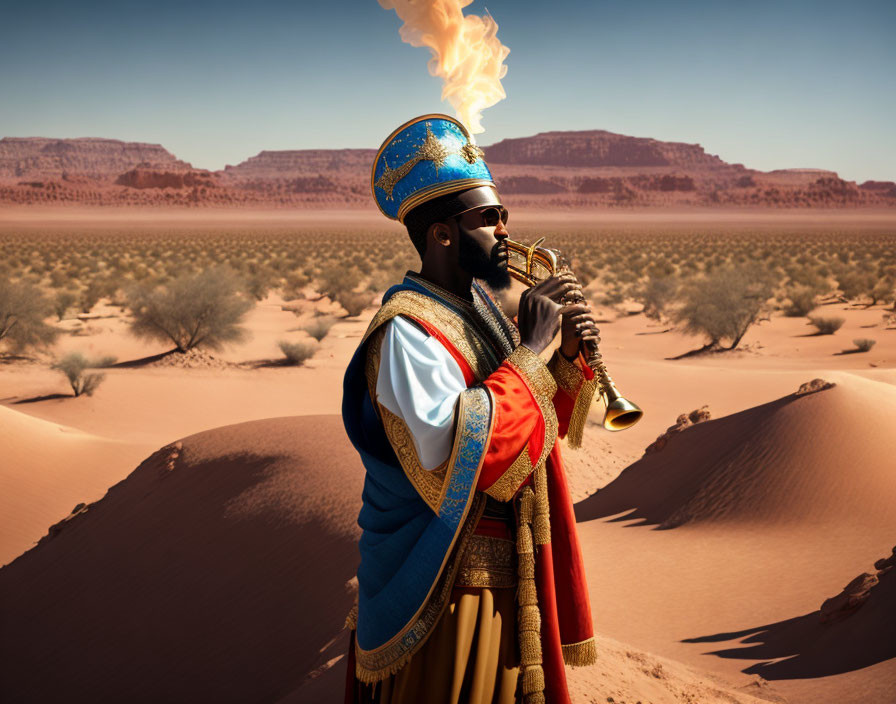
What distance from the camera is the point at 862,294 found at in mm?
27781

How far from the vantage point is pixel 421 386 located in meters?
2.09

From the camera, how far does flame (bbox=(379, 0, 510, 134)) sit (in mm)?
2684

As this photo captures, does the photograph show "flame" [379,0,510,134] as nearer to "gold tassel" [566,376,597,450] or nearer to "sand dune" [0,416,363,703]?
"gold tassel" [566,376,597,450]

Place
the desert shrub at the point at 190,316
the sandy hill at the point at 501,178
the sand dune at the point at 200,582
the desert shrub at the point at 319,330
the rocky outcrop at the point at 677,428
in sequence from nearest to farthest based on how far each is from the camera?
the sand dune at the point at 200,582
the rocky outcrop at the point at 677,428
the desert shrub at the point at 190,316
the desert shrub at the point at 319,330
the sandy hill at the point at 501,178

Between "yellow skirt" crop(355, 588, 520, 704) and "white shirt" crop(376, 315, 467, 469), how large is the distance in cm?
50

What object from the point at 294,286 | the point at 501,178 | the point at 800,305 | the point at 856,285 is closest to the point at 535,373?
the point at 800,305

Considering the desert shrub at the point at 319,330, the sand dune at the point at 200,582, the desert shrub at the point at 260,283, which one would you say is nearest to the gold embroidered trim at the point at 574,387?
the sand dune at the point at 200,582

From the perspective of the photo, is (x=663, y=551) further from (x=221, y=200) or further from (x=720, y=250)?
(x=221, y=200)

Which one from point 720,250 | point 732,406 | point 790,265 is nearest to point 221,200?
point 720,250

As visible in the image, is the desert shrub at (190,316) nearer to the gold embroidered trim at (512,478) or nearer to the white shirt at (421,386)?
the white shirt at (421,386)

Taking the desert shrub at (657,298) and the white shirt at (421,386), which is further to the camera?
the desert shrub at (657,298)

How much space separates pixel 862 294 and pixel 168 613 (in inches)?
1090

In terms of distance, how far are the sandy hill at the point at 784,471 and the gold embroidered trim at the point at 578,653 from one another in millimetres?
5120

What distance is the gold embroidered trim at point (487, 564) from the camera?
229 cm
